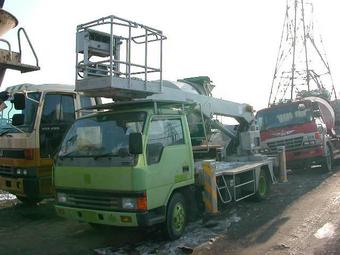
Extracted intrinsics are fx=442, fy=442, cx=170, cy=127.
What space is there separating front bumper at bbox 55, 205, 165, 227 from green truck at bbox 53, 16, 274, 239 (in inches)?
0.6

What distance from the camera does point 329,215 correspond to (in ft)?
27.8

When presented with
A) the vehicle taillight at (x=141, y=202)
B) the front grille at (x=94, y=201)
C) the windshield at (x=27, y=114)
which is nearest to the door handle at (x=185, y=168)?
the vehicle taillight at (x=141, y=202)

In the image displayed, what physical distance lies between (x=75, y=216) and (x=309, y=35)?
27473mm

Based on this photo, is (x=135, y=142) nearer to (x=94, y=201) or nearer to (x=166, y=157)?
(x=166, y=157)

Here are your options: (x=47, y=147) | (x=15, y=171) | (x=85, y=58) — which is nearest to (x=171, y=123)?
(x=85, y=58)

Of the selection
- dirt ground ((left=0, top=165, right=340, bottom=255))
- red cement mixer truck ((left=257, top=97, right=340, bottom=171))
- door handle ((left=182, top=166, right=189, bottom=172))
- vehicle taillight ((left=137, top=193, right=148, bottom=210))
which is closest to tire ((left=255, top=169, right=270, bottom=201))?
dirt ground ((left=0, top=165, right=340, bottom=255))

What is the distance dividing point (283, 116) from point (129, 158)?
405 inches

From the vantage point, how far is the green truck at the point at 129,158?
645 cm

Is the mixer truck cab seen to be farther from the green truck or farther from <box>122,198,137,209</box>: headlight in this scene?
<box>122,198,137,209</box>: headlight

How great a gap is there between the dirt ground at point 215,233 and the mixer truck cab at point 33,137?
2.51 feet

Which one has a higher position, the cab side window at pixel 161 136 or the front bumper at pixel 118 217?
the cab side window at pixel 161 136

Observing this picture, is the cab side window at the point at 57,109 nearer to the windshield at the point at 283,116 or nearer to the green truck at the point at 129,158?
the green truck at the point at 129,158

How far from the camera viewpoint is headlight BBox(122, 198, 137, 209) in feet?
20.9

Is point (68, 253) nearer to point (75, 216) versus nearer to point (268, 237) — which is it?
point (75, 216)
